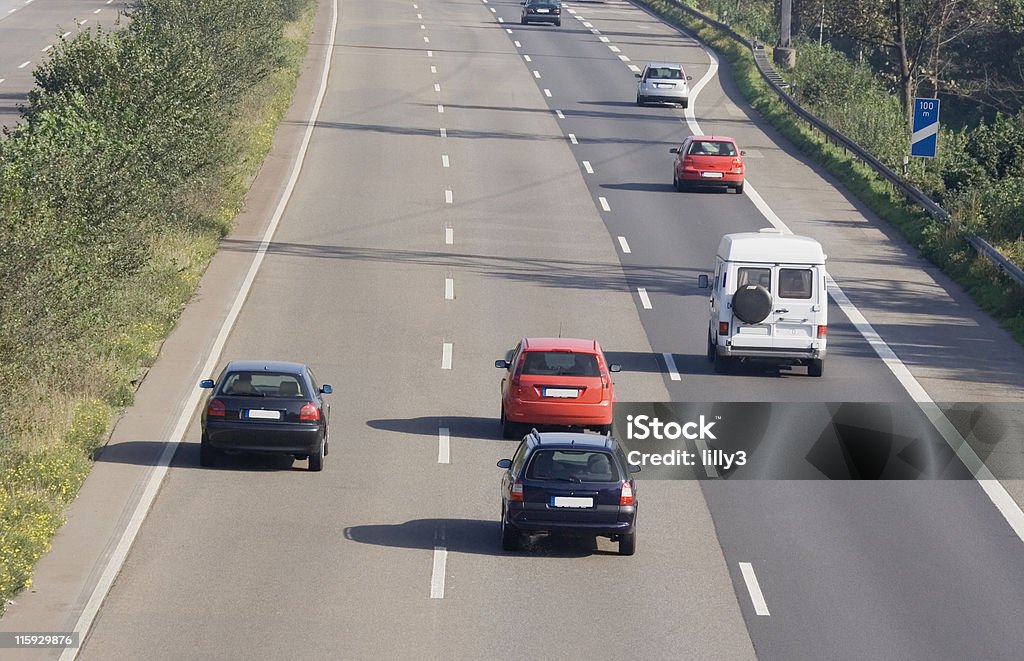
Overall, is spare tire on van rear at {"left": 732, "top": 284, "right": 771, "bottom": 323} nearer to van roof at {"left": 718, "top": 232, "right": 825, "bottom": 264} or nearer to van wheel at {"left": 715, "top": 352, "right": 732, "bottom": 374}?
van roof at {"left": 718, "top": 232, "right": 825, "bottom": 264}

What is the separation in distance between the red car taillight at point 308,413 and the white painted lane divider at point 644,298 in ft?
44.8

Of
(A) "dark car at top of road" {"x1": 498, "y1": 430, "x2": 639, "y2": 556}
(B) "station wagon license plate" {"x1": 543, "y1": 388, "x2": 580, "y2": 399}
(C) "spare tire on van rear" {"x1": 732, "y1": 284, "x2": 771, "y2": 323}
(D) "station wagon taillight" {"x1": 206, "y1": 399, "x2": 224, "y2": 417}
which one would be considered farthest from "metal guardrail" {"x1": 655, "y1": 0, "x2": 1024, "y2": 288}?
(D) "station wagon taillight" {"x1": 206, "y1": 399, "x2": 224, "y2": 417}

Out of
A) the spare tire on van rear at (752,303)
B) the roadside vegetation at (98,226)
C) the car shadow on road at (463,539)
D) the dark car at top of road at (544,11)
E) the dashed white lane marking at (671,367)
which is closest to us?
the car shadow on road at (463,539)

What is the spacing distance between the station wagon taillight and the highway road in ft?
2.88

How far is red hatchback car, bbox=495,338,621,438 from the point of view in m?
24.2

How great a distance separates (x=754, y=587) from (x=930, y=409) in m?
9.78

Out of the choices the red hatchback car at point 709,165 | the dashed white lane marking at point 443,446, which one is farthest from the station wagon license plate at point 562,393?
the red hatchback car at point 709,165

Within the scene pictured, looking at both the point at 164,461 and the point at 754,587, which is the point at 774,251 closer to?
the point at 164,461

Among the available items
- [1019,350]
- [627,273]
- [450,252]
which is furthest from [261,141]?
[1019,350]

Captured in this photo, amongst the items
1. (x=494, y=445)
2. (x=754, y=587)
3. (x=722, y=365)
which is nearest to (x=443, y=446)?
(x=494, y=445)

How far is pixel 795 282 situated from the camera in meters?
28.6

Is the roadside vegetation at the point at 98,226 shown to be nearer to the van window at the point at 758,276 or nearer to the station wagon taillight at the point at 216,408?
the station wagon taillight at the point at 216,408

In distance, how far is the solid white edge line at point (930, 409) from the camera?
2150 cm

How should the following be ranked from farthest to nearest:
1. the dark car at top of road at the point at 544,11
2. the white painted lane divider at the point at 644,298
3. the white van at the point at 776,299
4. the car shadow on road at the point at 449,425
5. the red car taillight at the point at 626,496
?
the dark car at top of road at the point at 544,11 < the white painted lane divider at the point at 644,298 < the white van at the point at 776,299 < the car shadow on road at the point at 449,425 < the red car taillight at the point at 626,496
